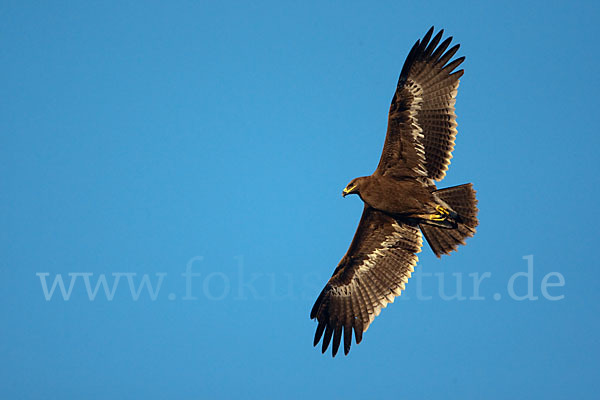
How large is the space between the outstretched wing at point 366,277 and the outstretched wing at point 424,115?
105 cm

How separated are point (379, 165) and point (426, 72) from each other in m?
1.61

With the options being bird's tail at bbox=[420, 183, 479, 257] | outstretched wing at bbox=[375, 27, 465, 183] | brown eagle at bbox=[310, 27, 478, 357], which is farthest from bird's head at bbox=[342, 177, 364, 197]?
bird's tail at bbox=[420, 183, 479, 257]

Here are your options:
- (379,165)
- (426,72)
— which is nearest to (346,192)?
(379,165)

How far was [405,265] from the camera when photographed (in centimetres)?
1135

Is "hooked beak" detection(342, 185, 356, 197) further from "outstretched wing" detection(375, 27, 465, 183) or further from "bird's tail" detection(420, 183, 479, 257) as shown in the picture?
"bird's tail" detection(420, 183, 479, 257)

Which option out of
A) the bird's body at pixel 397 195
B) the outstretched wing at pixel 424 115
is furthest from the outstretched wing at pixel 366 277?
the outstretched wing at pixel 424 115

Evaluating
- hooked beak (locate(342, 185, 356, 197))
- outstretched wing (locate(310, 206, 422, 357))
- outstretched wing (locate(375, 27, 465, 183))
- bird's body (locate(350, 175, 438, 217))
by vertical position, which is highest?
outstretched wing (locate(375, 27, 465, 183))

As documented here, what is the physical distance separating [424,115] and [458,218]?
1.66m

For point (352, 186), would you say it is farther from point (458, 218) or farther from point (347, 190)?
point (458, 218)

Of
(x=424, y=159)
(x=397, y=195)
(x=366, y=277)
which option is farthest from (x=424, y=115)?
(x=366, y=277)

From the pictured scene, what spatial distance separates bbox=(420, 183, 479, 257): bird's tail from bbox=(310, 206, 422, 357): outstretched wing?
56 centimetres

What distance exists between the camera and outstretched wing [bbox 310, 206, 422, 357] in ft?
36.7

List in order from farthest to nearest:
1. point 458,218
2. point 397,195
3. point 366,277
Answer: point 366,277 → point 397,195 → point 458,218

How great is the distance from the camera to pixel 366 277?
450 inches
